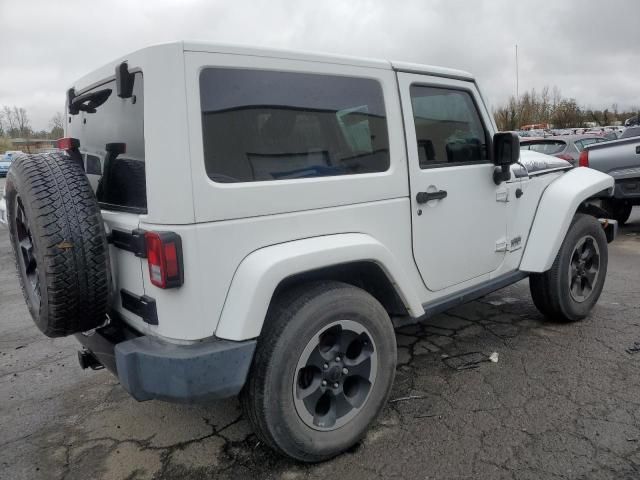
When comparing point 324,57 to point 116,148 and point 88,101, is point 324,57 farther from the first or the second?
point 88,101

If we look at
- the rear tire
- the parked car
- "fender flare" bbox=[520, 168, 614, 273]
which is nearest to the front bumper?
"fender flare" bbox=[520, 168, 614, 273]

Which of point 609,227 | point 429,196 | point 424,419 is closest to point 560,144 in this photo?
point 609,227

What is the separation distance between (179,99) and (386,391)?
1.74 metres

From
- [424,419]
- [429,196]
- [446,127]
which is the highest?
[446,127]

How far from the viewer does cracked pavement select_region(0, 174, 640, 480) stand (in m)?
2.38

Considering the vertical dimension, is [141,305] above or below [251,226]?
below

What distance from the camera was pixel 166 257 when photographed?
193 cm

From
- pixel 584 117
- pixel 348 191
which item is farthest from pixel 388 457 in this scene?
pixel 584 117

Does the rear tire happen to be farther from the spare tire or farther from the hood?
the spare tire

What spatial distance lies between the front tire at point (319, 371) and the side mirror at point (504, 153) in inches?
53.6

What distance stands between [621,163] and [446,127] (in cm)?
562

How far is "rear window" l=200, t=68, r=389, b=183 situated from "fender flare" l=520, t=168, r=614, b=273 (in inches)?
63.0

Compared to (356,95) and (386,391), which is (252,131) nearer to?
(356,95)

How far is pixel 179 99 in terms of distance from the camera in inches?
76.0
